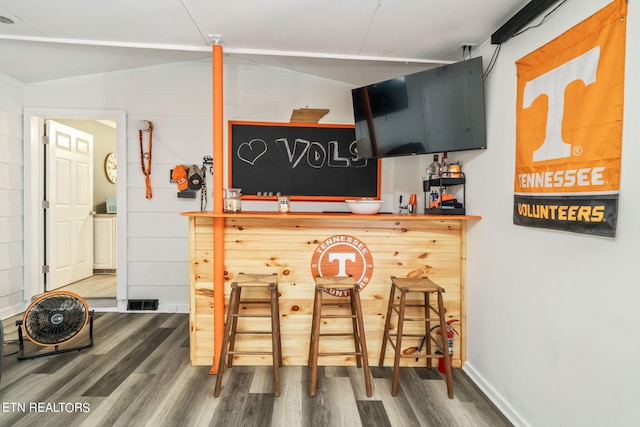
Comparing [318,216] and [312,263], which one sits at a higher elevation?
[318,216]

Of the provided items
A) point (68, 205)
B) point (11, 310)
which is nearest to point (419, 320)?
point (11, 310)

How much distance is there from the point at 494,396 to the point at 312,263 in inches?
55.9

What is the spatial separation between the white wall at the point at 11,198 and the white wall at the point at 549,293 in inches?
170

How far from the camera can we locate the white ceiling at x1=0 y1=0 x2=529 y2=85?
2.03m

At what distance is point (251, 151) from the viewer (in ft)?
11.6

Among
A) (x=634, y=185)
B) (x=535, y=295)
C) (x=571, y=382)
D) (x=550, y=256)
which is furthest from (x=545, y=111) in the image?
(x=571, y=382)

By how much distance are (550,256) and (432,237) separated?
837 millimetres

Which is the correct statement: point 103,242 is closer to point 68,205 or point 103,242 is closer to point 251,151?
point 68,205

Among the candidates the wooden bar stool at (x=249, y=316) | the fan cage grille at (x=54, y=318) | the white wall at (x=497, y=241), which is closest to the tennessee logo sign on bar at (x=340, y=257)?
the wooden bar stool at (x=249, y=316)

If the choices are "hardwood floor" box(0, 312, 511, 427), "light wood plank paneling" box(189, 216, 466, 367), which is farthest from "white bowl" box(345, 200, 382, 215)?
"hardwood floor" box(0, 312, 511, 427)

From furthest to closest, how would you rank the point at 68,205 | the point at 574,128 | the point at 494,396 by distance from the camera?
the point at 68,205 → the point at 494,396 → the point at 574,128

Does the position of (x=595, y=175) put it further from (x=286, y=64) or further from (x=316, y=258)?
(x=286, y=64)

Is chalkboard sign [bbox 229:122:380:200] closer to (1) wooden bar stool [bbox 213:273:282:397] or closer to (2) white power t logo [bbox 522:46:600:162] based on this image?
(1) wooden bar stool [bbox 213:273:282:397]

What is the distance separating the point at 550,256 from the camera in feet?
5.48
